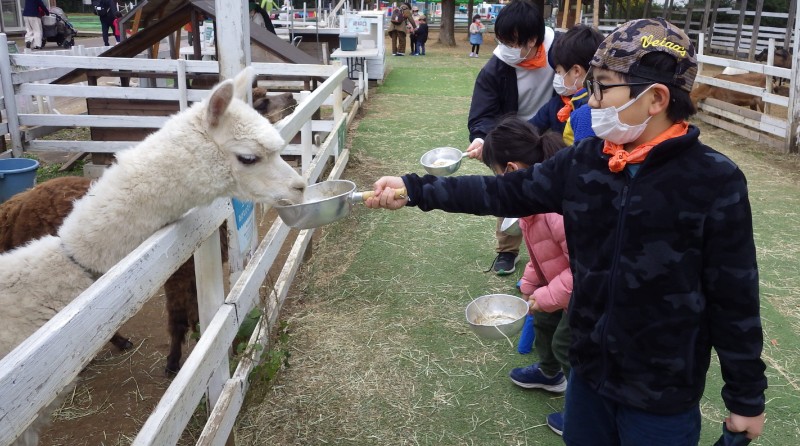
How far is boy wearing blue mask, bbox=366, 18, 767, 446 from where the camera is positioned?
1.57m

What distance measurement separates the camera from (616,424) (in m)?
1.83

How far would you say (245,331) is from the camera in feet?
9.89

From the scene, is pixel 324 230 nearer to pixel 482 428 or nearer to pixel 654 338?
pixel 482 428

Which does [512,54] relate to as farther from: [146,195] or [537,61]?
[146,195]

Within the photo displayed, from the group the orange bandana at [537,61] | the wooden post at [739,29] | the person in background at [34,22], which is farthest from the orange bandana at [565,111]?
the wooden post at [739,29]

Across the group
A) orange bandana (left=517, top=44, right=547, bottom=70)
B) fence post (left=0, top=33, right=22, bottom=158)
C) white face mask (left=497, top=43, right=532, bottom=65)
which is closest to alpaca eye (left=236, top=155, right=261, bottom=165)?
white face mask (left=497, top=43, right=532, bottom=65)

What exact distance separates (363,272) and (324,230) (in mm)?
1021

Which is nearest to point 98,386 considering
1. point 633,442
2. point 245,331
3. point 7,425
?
point 245,331

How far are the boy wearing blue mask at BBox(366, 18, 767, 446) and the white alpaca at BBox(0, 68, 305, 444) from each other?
1178 mm

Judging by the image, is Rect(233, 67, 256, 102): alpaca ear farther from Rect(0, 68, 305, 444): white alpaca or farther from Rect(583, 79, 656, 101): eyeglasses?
Rect(583, 79, 656, 101): eyeglasses

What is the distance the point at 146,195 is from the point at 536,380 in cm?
214

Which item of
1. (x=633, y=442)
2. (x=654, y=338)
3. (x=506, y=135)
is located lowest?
(x=633, y=442)

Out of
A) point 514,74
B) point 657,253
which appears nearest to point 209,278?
point 657,253

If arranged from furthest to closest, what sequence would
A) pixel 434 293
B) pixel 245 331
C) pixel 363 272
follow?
pixel 363 272 < pixel 434 293 < pixel 245 331
